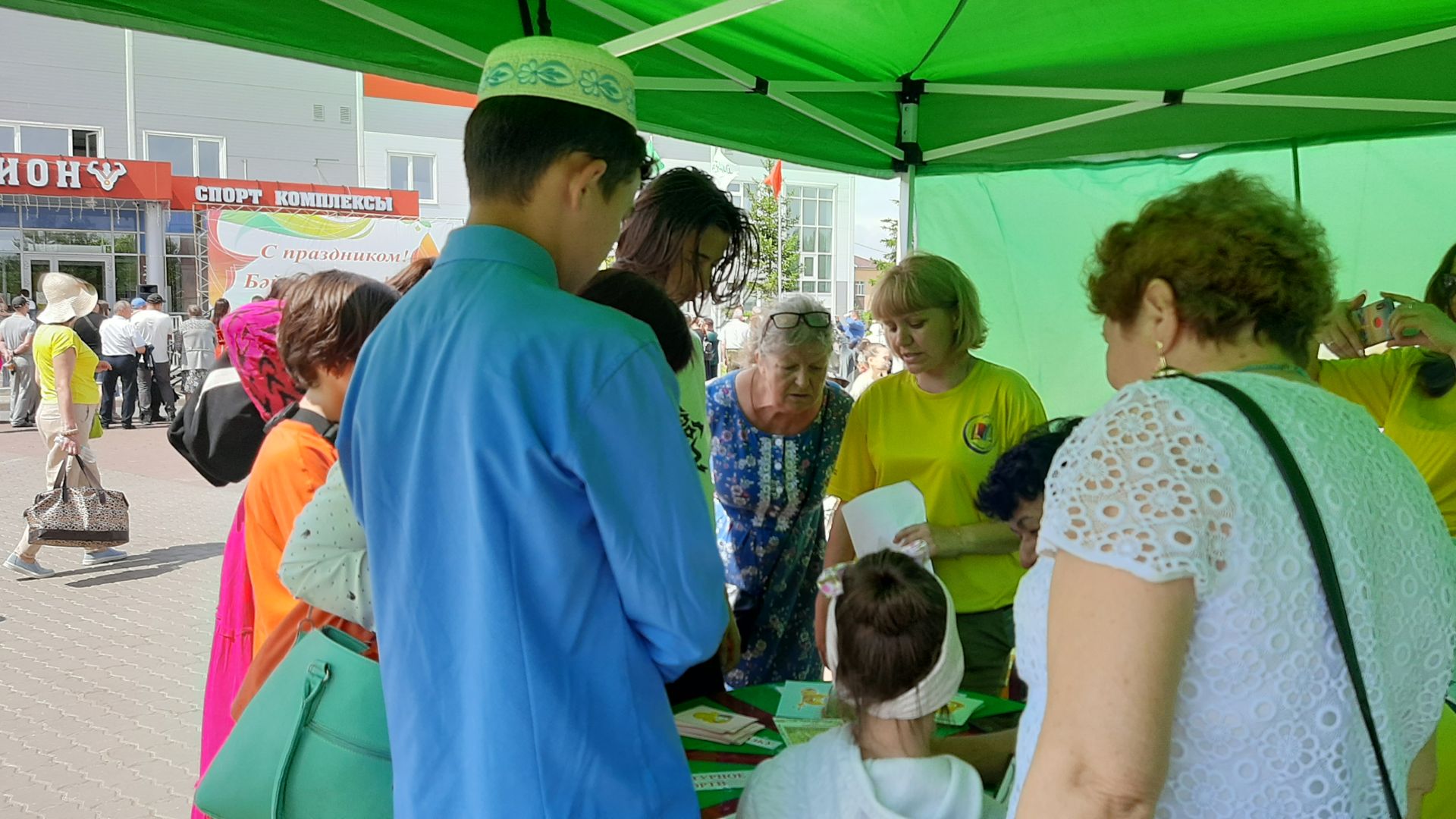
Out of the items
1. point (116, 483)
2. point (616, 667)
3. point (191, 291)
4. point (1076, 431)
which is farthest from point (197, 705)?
point (191, 291)

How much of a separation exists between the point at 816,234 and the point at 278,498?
36.2 meters

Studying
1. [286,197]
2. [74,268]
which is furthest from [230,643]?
[74,268]

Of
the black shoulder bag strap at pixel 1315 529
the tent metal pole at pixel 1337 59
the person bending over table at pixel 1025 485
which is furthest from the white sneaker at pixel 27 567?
the black shoulder bag strap at pixel 1315 529

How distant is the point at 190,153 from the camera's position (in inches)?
1053

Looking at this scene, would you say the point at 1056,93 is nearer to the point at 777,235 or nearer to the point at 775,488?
the point at 775,488

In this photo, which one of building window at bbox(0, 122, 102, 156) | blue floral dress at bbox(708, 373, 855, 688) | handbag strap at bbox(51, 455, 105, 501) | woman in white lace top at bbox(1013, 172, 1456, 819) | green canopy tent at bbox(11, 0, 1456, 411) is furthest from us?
building window at bbox(0, 122, 102, 156)

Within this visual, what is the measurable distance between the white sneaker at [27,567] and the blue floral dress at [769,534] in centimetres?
598

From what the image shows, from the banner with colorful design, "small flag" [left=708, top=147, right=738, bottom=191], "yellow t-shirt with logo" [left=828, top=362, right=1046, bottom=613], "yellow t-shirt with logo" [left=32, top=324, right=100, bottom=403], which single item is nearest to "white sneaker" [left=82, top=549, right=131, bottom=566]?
"yellow t-shirt with logo" [left=32, top=324, right=100, bottom=403]

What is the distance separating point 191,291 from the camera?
24984mm

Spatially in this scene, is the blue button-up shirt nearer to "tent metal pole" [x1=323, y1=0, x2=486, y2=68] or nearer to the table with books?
the table with books

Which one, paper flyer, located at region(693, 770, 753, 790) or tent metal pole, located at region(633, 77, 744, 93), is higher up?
tent metal pole, located at region(633, 77, 744, 93)

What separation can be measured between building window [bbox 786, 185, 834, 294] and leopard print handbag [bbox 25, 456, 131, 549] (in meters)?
30.9

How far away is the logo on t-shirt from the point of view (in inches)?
112

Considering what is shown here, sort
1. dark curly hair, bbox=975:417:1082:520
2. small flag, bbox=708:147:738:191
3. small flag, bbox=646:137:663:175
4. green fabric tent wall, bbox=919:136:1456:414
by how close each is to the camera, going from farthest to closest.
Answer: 1. small flag, bbox=708:147:738:191
2. green fabric tent wall, bbox=919:136:1456:414
3. dark curly hair, bbox=975:417:1082:520
4. small flag, bbox=646:137:663:175
